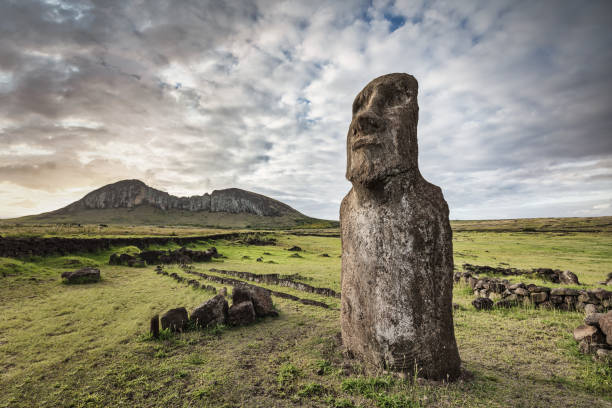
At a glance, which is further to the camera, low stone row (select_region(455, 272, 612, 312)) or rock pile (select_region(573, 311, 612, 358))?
low stone row (select_region(455, 272, 612, 312))

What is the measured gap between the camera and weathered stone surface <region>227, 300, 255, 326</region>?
8.88m

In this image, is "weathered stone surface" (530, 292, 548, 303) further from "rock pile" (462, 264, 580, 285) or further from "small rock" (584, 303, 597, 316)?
"rock pile" (462, 264, 580, 285)

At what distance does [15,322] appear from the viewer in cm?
913

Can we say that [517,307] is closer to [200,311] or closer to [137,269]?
[200,311]

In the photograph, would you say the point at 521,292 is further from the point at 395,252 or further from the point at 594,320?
the point at 395,252

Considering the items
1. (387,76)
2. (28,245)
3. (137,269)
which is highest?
(387,76)

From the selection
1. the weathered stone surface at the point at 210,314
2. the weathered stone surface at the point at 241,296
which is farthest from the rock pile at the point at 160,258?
the weathered stone surface at the point at 210,314

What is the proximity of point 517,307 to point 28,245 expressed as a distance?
30.2 m

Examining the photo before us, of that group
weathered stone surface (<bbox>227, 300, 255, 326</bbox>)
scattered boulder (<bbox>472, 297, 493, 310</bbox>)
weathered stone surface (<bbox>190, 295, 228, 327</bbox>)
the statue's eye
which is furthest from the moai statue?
scattered boulder (<bbox>472, 297, 493, 310</bbox>)

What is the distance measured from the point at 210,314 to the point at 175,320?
3.27ft

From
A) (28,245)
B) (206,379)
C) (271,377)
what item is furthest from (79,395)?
(28,245)

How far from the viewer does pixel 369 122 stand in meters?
5.93

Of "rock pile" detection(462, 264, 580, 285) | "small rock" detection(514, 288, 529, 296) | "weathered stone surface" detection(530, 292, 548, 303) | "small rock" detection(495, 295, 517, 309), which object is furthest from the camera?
"rock pile" detection(462, 264, 580, 285)

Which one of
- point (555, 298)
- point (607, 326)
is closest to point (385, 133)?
point (607, 326)
